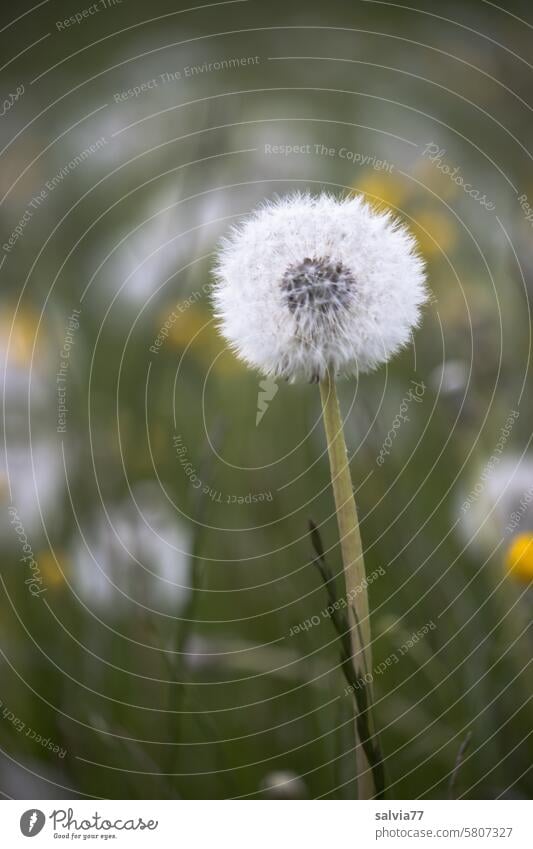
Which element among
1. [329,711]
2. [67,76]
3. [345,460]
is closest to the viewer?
[345,460]

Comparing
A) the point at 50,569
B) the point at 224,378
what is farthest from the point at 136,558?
the point at 224,378

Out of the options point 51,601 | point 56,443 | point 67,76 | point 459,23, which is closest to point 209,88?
point 67,76

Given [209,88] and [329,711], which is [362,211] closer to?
[209,88]

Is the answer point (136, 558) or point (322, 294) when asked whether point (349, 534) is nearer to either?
point (322, 294)

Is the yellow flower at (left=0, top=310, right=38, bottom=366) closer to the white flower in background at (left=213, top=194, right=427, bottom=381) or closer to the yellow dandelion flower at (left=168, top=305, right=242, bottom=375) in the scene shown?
the yellow dandelion flower at (left=168, top=305, right=242, bottom=375)

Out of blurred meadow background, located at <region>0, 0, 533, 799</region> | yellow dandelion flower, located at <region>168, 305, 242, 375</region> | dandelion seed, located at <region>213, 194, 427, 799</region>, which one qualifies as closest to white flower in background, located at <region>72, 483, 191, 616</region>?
blurred meadow background, located at <region>0, 0, 533, 799</region>

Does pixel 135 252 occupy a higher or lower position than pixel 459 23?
lower

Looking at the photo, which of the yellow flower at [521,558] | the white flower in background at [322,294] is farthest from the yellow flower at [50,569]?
the yellow flower at [521,558]
